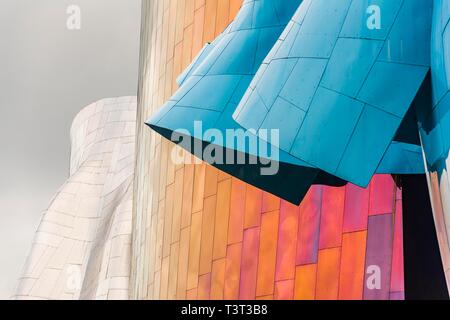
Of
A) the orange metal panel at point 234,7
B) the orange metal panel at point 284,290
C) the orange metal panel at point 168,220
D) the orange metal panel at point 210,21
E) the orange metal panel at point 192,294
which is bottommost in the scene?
the orange metal panel at point 284,290

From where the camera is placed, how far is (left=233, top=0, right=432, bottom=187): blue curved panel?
284 inches

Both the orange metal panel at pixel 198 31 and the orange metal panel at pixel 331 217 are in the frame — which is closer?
the orange metal panel at pixel 331 217

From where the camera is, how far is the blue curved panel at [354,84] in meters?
7.20

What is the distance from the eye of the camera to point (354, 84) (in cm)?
727

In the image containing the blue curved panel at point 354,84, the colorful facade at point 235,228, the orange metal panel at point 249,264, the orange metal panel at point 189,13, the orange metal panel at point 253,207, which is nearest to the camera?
the blue curved panel at point 354,84

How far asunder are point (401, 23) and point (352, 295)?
4.84 meters

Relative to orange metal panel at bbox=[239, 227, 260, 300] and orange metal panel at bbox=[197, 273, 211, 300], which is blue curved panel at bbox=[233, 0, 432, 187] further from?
orange metal panel at bbox=[197, 273, 211, 300]

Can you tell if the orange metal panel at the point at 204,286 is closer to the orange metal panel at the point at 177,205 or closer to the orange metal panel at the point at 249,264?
the orange metal panel at the point at 249,264

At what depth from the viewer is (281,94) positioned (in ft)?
24.8

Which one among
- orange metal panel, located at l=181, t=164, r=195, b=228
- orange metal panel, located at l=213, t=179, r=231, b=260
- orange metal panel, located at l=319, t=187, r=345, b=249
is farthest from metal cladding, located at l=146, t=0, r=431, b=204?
orange metal panel, located at l=181, t=164, r=195, b=228

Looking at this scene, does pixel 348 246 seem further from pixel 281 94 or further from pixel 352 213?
pixel 281 94

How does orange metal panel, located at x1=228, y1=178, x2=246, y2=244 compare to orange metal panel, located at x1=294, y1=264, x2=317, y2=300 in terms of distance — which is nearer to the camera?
orange metal panel, located at x1=294, y1=264, x2=317, y2=300

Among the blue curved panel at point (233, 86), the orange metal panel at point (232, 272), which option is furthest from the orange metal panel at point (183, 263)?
the blue curved panel at point (233, 86)
